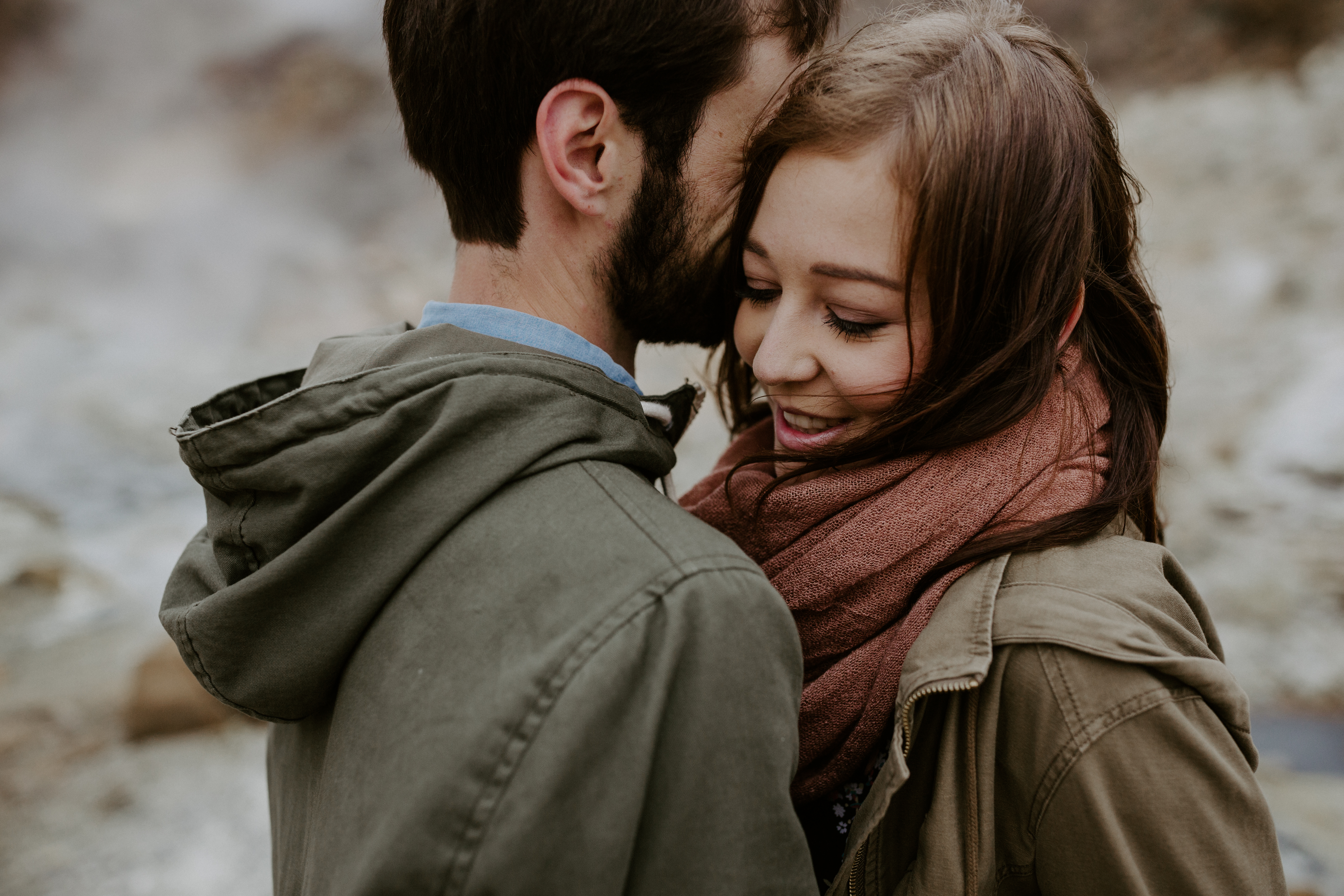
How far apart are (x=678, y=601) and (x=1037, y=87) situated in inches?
35.3

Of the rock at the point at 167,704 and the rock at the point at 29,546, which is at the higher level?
the rock at the point at 29,546

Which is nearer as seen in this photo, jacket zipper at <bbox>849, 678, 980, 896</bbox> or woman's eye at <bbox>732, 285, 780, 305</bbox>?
jacket zipper at <bbox>849, 678, 980, 896</bbox>

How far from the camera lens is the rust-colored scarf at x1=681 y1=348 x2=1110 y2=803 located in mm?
1254

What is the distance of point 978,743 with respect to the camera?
113 cm

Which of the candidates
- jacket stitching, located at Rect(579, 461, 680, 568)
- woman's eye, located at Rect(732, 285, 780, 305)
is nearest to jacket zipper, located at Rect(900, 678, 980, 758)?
jacket stitching, located at Rect(579, 461, 680, 568)

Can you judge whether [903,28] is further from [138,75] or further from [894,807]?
[138,75]

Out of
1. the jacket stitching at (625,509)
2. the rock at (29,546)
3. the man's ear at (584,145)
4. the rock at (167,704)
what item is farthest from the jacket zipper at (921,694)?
the rock at (29,546)

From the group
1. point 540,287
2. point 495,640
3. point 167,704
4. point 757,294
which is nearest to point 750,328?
point 757,294

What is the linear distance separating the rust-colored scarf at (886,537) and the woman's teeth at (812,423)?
0.08 metres

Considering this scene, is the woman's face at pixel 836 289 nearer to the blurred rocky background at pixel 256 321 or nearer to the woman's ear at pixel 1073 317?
the woman's ear at pixel 1073 317

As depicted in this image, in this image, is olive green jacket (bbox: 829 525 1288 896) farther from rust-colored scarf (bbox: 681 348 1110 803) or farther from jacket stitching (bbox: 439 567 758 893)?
jacket stitching (bbox: 439 567 758 893)

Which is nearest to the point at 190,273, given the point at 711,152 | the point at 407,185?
the point at 407,185

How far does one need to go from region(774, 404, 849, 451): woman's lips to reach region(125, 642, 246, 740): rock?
3810mm

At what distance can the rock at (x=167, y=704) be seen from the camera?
4.34 meters
